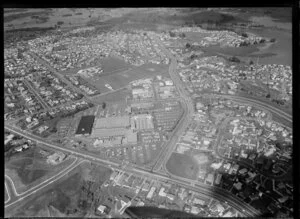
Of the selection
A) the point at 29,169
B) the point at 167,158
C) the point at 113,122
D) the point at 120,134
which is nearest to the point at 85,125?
the point at 113,122

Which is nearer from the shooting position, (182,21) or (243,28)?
(182,21)

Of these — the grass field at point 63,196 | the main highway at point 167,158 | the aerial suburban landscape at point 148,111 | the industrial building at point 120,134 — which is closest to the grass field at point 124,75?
the aerial suburban landscape at point 148,111

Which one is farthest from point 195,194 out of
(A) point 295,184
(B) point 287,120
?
(B) point 287,120

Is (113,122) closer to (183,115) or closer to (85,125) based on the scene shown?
(85,125)

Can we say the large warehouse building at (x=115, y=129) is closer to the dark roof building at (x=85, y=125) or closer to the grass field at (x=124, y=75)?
the dark roof building at (x=85, y=125)

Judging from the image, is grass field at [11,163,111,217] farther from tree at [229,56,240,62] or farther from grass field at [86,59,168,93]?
tree at [229,56,240,62]

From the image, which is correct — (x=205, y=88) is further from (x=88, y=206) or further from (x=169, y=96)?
(x=88, y=206)
